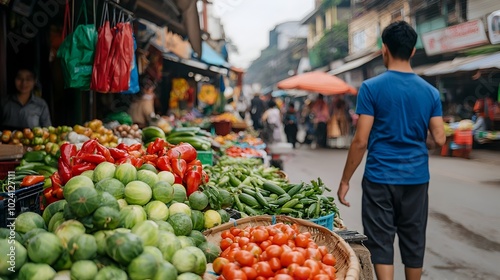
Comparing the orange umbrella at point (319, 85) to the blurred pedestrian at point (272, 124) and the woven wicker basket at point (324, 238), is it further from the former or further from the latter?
the woven wicker basket at point (324, 238)

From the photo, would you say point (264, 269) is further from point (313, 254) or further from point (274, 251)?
Result: point (313, 254)

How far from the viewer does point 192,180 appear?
9.53 ft

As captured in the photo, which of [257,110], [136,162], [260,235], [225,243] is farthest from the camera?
[257,110]

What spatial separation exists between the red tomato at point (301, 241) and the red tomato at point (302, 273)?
332 millimetres

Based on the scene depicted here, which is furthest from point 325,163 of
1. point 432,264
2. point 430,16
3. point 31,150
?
point 430,16

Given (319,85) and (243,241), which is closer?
(243,241)

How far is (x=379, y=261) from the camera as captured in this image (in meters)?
3.14

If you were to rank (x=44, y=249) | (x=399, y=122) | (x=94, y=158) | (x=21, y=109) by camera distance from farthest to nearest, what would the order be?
(x=21, y=109)
(x=399, y=122)
(x=94, y=158)
(x=44, y=249)

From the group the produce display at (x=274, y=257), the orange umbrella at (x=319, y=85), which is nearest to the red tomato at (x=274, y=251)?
the produce display at (x=274, y=257)

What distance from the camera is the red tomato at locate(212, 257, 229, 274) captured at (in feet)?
7.25

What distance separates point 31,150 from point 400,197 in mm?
3704

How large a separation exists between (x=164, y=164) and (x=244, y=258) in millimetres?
1083

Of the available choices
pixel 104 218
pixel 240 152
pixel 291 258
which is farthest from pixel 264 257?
pixel 240 152

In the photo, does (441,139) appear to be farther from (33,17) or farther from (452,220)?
(33,17)
